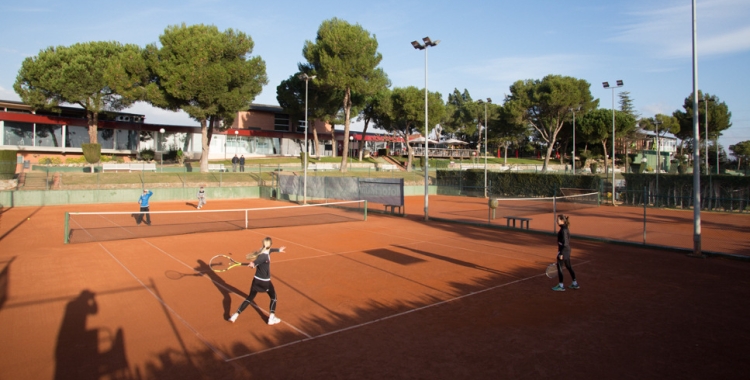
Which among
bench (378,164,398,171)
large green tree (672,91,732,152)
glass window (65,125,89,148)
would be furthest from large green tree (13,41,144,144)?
large green tree (672,91,732,152)

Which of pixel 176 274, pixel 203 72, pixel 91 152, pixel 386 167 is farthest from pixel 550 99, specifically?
pixel 176 274

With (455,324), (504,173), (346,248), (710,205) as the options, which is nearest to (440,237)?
(346,248)

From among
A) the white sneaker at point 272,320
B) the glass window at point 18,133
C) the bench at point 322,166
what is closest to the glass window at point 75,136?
the glass window at point 18,133

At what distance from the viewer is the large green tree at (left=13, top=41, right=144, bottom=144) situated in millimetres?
42500

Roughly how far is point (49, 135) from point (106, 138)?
5.36 metres

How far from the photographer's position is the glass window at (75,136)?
49.7 m

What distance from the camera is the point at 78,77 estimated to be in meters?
44.0

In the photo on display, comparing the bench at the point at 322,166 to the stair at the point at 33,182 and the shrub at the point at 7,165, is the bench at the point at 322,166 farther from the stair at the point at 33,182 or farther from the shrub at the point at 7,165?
the shrub at the point at 7,165

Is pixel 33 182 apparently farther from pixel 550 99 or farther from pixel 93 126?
pixel 550 99

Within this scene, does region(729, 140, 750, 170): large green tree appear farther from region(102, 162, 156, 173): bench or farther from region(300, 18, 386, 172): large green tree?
region(102, 162, 156, 173): bench

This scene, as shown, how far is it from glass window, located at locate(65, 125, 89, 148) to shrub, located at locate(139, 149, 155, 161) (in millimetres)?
5781

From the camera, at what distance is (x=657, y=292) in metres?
10.3

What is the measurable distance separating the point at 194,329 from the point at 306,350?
2.24 meters

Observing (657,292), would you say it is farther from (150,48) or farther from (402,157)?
(402,157)
